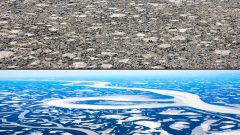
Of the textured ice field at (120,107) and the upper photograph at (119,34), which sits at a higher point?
the upper photograph at (119,34)

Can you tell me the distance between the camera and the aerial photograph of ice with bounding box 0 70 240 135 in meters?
2.08

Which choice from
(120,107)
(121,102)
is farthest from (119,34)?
(120,107)

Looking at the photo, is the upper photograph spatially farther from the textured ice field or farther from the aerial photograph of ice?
the textured ice field

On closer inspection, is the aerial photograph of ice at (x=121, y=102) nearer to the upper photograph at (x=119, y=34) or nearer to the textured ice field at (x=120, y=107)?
the textured ice field at (x=120, y=107)

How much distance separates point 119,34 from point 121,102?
260 centimetres

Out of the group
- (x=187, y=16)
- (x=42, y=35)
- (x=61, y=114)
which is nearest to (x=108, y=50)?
(x=42, y=35)

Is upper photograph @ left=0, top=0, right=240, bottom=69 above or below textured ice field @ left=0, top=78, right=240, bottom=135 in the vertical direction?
above

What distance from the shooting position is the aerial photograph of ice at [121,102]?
208 cm

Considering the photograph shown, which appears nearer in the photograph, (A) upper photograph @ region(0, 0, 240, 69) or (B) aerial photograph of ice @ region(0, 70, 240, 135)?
(B) aerial photograph of ice @ region(0, 70, 240, 135)

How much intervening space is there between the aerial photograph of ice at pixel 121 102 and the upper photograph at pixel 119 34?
33 centimetres

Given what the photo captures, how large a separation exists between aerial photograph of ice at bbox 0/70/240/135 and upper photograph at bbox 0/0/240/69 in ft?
1.09

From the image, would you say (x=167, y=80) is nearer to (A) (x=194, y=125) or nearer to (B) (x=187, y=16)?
(A) (x=194, y=125)

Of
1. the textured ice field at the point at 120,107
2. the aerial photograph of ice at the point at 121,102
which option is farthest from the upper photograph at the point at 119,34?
the textured ice field at the point at 120,107

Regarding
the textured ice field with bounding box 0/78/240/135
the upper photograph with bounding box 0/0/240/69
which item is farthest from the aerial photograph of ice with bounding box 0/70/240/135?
the upper photograph with bounding box 0/0/240/69
